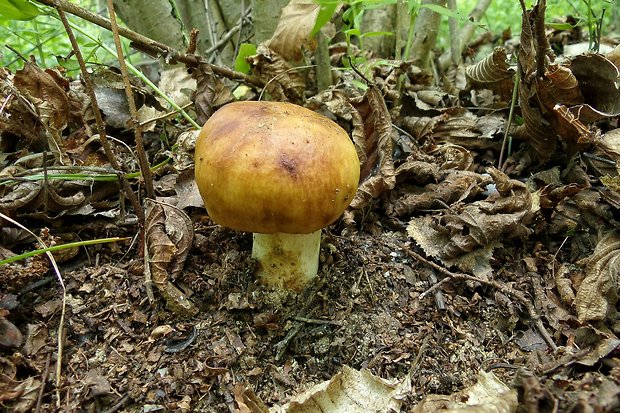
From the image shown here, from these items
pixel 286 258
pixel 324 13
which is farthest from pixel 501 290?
pixel 324 13

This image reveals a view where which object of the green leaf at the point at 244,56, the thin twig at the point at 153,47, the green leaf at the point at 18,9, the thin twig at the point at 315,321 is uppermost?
the green leaf at the point at 18,9

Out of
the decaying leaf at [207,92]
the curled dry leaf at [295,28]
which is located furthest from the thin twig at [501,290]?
the decaying leaf at [207,92]

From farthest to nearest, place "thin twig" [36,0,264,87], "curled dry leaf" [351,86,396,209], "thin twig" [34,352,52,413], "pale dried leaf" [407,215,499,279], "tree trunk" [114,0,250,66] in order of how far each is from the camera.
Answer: "tree trunk" [114,0,250,66], "curled dry leaf" [351,86,396,209], "thin twig" [36,0,264,87], "pale dried leaf" [407,215,499,279], "thin twig" [34,352,52,413]

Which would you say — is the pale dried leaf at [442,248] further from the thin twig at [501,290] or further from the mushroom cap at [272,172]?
the mushroom cap at [272,172]

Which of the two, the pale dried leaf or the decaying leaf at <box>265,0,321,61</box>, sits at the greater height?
the decaying leaf at <box>265,0,321,61</box>

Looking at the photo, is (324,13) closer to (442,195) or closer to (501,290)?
(442,195)

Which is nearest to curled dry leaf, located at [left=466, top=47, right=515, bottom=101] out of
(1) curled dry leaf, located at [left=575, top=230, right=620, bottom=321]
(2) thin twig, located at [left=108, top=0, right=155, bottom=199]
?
(1) curled dry leaf, located at [left=575, top=230, right=620, bottom=321]

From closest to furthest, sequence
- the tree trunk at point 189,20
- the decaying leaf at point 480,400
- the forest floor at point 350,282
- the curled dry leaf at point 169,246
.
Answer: the decaying leaf at point 480,400
the forest floor at point 350,282
the curled dry leaf at point 169,246
the tree trunk at point 189,20

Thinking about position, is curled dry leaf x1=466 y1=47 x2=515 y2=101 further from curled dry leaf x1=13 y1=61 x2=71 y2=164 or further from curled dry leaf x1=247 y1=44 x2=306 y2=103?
curled dry leaf x1=13 y1=61 x2=71 y2=164
